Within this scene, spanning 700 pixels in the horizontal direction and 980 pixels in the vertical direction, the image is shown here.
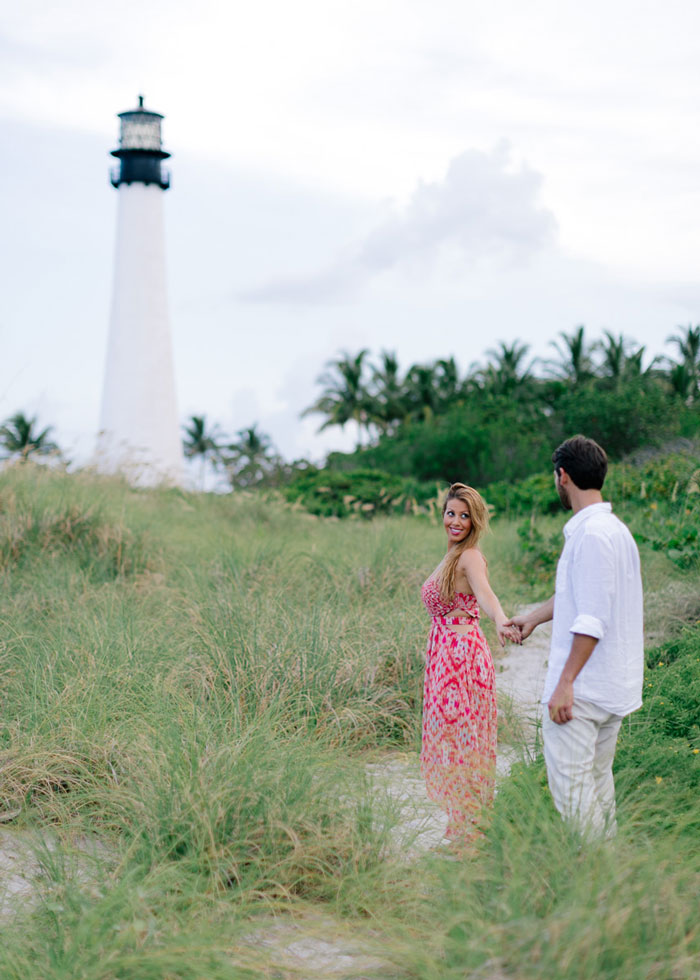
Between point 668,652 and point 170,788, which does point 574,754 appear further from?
point 668,652

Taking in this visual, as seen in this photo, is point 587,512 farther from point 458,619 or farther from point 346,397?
point 346,397

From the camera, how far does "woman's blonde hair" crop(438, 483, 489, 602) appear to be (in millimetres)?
5195

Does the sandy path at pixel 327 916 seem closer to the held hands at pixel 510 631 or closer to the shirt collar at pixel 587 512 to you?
the held hands at pixel 510 631

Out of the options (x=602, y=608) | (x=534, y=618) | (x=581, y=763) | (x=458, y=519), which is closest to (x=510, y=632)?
(x=534, y=618)

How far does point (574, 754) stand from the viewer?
3.73 meters

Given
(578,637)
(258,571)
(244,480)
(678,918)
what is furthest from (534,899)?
(244,480)

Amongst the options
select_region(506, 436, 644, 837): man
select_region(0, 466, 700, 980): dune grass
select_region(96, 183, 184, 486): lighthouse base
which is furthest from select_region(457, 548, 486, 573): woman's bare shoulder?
select_region(96, 183, 184, 486): lighthouse base

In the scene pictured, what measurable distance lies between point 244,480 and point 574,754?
27.5 meters

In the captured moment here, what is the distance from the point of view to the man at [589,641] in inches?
142

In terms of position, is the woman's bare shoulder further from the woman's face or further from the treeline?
the treeline

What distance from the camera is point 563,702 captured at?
366 cm

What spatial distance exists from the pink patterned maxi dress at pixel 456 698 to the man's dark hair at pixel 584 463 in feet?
5.22

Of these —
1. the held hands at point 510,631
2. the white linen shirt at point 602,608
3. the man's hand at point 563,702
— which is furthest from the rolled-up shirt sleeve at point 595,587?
the held hands at point 510,631

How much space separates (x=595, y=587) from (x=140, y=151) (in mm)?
24774
